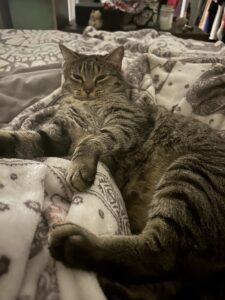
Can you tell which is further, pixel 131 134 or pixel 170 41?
pixel 170 41

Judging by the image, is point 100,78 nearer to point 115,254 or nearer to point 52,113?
point 52,113

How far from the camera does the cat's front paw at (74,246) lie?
669 millimetres

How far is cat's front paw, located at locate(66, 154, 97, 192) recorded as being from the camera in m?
0.87

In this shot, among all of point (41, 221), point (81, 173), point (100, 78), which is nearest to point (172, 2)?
point (100, 78)

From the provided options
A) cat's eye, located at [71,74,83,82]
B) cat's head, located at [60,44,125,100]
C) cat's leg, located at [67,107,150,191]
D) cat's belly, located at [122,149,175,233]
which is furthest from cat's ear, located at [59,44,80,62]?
cat's belly, located at [122,149,175,233]

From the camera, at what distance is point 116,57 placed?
162cm

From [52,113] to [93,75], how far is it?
324 mm

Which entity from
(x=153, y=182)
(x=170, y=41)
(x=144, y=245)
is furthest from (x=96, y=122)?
(x=170, y=41)

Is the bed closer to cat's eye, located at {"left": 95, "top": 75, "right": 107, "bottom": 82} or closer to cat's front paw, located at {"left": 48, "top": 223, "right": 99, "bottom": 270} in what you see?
cat's front paw, located at {"left": 48, "top": 223, "right": 99, "bottom": 270}

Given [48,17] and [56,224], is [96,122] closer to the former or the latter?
[56,224]

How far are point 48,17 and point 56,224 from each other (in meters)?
2.63

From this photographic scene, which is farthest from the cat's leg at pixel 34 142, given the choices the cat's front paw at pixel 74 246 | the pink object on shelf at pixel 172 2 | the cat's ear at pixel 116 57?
the pink object on shelf at pixel 172 2

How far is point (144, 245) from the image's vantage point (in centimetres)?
75

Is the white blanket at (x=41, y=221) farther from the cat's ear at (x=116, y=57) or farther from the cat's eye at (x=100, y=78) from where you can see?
the cat's ear at (x=116, y=57)
